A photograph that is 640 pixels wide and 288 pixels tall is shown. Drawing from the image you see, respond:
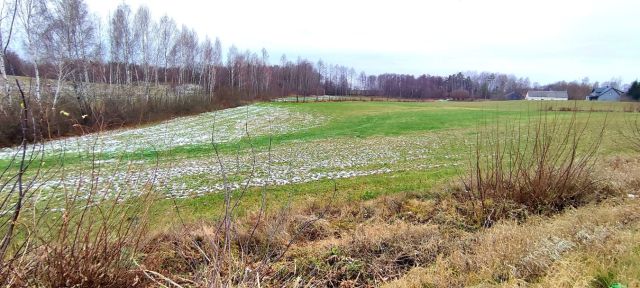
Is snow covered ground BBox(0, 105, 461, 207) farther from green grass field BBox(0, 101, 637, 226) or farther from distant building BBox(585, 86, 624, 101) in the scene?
distant building BBox(585, 86, 624, 101)

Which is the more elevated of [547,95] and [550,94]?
[550,94]

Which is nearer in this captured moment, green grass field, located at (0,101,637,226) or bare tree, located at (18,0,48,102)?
green grass field, located at (0,101,637,226)

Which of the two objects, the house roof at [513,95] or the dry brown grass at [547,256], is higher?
the house roof at [513,95]

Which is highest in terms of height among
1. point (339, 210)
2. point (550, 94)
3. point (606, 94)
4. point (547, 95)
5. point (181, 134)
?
point (550, 94)

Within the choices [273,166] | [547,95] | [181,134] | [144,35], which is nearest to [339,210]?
[273,166]

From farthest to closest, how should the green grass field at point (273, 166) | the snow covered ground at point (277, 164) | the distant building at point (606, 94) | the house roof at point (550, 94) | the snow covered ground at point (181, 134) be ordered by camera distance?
the house roof at point (550, 94) → the distant building at point (606, 94) → the snow covered ground at point (181, 134) → the snow covered ground at point (277, 164) → the green grass field at point (273, 166)

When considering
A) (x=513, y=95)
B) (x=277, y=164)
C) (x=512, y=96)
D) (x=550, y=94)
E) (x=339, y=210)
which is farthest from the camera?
(x=513, y=95)

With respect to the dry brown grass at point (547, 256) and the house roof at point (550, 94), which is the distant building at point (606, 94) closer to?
the house roof at point (550, 94)

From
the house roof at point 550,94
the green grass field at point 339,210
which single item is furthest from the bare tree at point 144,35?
the house roof at point 550,94

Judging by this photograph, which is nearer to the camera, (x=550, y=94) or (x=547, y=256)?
(x=547, y=256)

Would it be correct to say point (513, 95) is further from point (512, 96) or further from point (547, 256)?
point (547, 256)

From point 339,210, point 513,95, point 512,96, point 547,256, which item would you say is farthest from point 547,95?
point 547,256

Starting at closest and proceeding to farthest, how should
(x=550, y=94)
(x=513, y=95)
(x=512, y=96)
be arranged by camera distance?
(x=550, y=94)
(x=512, y=96)
(x=513, y=95)

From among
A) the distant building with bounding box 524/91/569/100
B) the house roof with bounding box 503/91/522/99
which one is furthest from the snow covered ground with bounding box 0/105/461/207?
the house roof with bounding box 503/91/522/99
